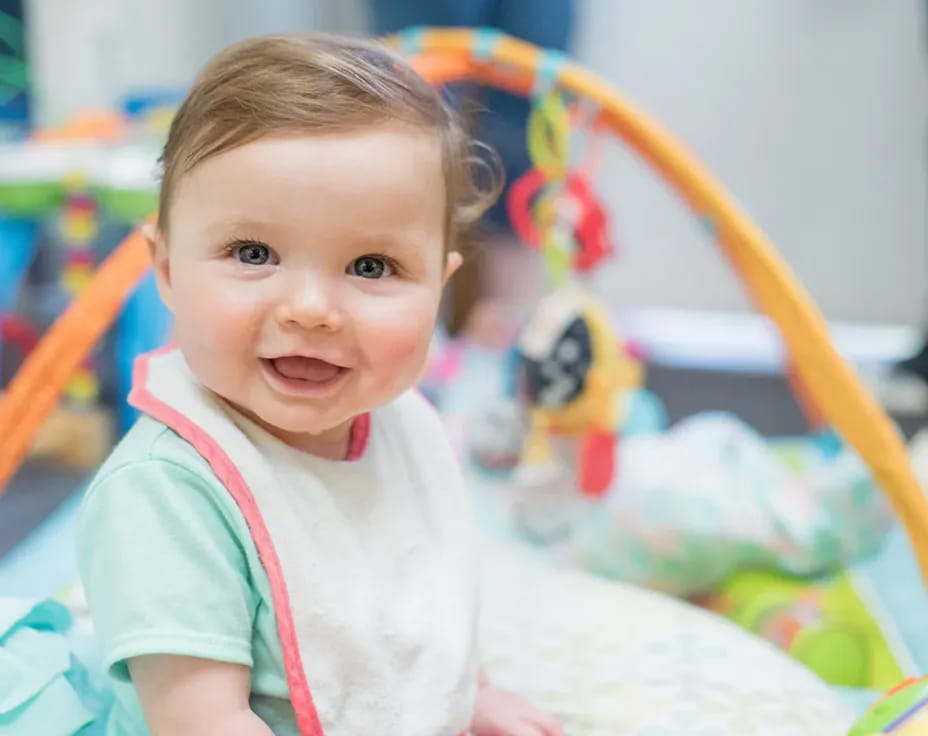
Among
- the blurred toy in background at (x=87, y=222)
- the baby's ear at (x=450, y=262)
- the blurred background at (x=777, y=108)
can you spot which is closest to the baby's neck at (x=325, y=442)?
the baby's ear at (x=450, y=262)

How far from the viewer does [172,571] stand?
503 mm

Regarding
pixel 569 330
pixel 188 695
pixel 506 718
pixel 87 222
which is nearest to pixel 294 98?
pixel 188 695

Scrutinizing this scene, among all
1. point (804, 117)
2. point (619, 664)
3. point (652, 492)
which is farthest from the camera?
point (804, 117)

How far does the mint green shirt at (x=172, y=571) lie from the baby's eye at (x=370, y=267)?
0.41 feet

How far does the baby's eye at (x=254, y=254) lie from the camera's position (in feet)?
1.74

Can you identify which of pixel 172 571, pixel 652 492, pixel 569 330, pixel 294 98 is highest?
pixel 294 98

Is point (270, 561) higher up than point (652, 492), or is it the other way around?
point (270, 561)

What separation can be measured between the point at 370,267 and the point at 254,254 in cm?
6

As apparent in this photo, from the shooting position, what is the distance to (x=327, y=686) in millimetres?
555

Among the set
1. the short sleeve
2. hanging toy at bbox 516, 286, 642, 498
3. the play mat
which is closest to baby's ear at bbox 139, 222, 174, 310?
the short sleeve

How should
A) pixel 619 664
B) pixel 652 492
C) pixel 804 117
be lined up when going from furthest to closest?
pixel 804 117
pixel 652 492
pixel 619 664

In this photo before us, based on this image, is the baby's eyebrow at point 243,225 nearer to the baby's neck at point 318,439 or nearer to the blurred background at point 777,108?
the baby's neck at point 318,439

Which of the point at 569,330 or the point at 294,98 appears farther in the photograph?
the point at 569,330

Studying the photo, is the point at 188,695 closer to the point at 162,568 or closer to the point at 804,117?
the point at 162,568
